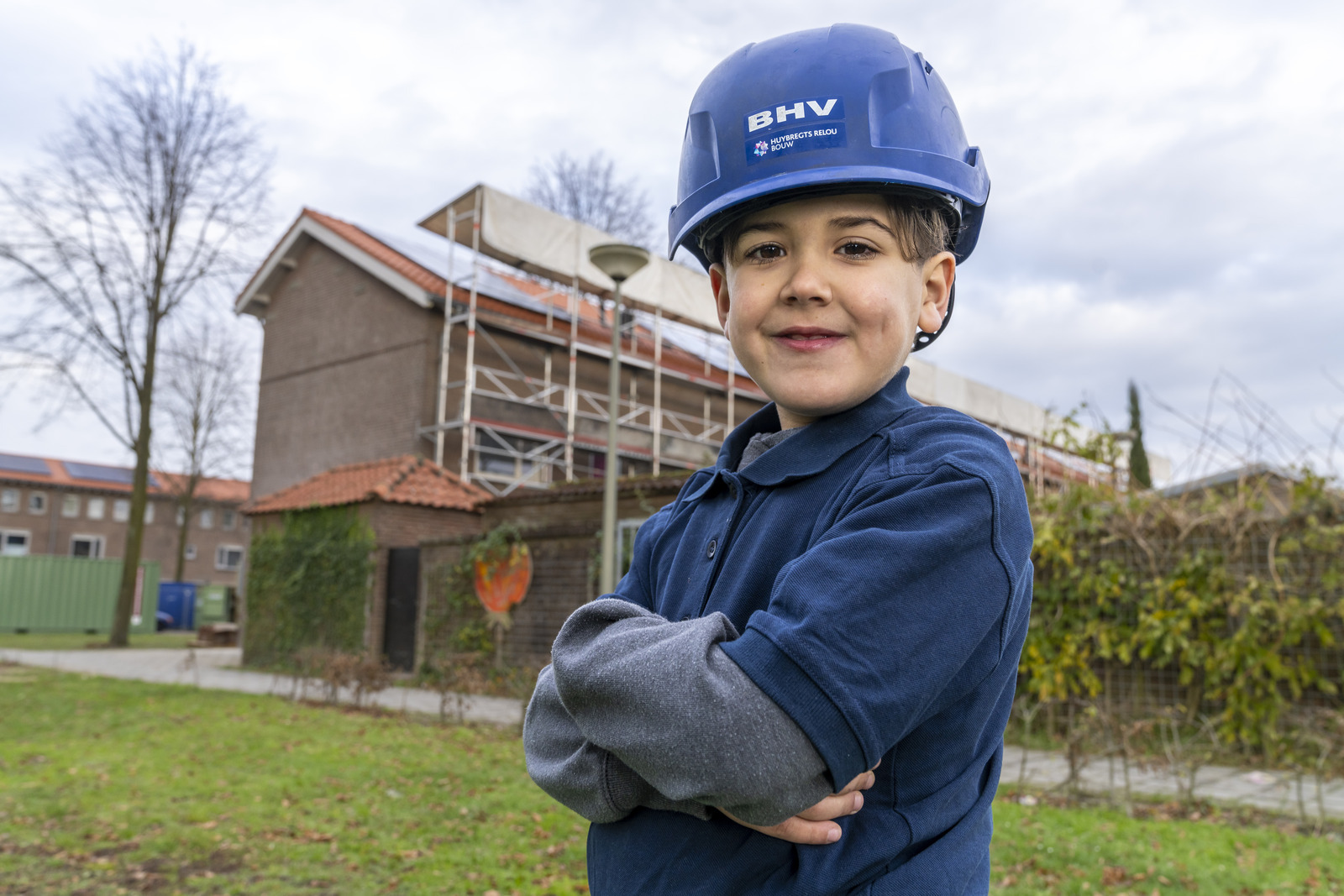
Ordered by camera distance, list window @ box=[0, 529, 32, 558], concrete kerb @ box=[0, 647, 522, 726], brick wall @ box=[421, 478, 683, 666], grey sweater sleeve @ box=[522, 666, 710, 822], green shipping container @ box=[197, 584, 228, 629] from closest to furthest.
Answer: grey sweater sleeve @ box=[522, 666, 710, 822] → concrete kerb @ box=[0, 647, 522, 726] → brick wall @ box=[421, 478, 683, 666] → green shipping container @ box=[197, 584, 228, 629] → window @ box=[0, 529, 32, 558]

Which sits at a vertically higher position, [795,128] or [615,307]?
[615,307]

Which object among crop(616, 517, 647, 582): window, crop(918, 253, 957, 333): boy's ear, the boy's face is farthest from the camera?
crop(616, 517, 647, 582): window

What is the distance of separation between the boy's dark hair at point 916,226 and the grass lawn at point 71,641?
24.6m

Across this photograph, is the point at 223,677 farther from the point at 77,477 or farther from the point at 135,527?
the point at 77,477

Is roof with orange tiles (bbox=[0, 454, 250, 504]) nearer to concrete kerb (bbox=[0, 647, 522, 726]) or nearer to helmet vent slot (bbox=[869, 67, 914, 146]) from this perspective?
concrete kerb (bbox=[0, 647, 522, 726])

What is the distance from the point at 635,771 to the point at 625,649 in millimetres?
145

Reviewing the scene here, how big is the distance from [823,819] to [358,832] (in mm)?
5193

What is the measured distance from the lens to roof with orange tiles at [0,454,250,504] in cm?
4875

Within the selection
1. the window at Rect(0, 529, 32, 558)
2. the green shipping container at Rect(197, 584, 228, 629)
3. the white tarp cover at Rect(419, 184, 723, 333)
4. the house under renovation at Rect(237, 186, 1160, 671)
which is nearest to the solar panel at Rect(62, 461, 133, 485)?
the window at Rect(0, 529, 32, 558)

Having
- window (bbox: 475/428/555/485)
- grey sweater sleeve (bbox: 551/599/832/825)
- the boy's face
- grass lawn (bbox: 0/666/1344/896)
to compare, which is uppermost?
window (bbox: 475/428/555/485)

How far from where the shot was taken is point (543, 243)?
22031 mm

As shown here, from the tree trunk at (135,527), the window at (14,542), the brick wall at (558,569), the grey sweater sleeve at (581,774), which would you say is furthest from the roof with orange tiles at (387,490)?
the window at (14,542)

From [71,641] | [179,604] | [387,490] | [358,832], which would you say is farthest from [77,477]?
[358,832]

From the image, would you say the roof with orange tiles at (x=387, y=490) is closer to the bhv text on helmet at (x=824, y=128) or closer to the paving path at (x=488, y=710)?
the paving path at (x=488, y=710)
